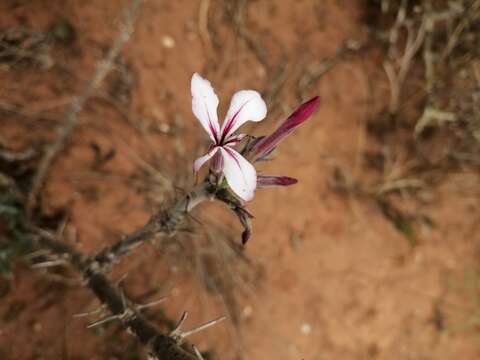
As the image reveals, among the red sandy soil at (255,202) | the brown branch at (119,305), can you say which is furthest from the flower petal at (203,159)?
the red sandy soil at (255,202)

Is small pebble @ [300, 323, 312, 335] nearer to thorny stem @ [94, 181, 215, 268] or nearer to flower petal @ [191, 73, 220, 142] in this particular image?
thorny stem @ [94, 181, 215, 268]

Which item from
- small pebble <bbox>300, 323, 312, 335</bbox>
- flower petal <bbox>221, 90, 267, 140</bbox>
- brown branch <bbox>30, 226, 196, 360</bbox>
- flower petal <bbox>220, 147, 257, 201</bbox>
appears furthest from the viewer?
small pebble <bbox>300, 323, 312, 335</bbox>

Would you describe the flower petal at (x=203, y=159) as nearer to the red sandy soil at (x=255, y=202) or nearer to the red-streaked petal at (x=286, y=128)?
the red-streaked petal at (x=286, y=128)

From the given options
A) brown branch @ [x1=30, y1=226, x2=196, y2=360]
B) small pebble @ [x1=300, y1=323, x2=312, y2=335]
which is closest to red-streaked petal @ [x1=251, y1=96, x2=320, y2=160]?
brown branch @ [x1=30, y1=226, x2=196, y2=360]

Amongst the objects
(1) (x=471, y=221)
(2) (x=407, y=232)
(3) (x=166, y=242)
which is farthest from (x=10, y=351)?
(1) (x=471, y=221)

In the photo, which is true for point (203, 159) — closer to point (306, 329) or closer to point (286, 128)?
point (286, 128)

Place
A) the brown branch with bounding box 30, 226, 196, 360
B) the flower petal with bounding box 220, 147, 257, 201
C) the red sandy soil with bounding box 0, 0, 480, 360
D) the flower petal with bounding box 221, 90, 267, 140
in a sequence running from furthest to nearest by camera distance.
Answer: the red sandy soil with bounding box 0, 0, 480, 360 → the brown branch with bounding box 30, 226, 196, 360 → the flower petal with bounding box 221, 90, 267, 140 → the flower petal with bounding box 220, 147, 257, 201

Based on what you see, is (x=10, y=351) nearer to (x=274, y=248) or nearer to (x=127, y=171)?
(x=127, y=171)
